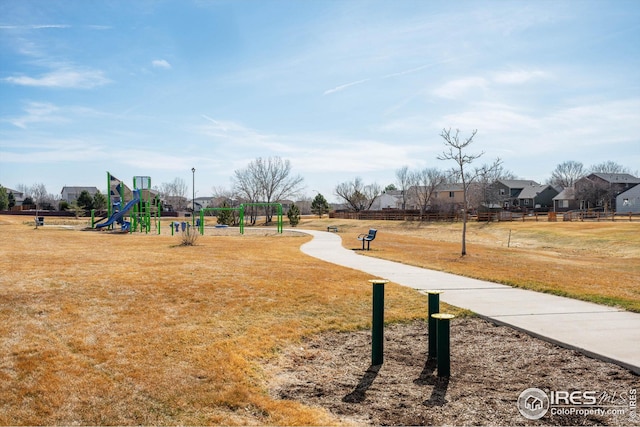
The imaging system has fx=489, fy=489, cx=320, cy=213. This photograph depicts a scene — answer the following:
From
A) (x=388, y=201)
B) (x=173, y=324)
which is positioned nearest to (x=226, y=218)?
(x=173, y=324)

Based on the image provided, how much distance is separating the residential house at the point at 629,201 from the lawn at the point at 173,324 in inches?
2383

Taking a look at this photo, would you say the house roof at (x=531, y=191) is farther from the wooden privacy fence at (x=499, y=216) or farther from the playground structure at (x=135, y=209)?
the playground structure at (x=135, y=209)

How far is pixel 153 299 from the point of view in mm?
9031

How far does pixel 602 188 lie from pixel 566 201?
29.1 feet

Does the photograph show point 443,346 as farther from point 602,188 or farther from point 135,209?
point 602,188

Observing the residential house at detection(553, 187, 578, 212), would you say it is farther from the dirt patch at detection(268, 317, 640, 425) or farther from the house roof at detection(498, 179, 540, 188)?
the dirt patch at detection(268, 317, 640, 425)

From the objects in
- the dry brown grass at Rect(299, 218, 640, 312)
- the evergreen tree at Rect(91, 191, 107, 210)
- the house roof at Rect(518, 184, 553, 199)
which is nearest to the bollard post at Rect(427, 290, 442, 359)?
the dry brown grass at Rect(299, 218, 640, 312)

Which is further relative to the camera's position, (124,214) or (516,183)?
(516,183)

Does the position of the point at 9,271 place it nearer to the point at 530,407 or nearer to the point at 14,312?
the point at 14,312

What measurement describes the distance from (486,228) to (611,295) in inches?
1549

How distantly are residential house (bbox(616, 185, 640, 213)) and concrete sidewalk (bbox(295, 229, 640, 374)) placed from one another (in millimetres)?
64647

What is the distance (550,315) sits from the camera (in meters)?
8.06

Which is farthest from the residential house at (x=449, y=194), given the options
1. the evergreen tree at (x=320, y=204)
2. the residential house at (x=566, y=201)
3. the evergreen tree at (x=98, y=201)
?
the evergreen tree at (x=98, y=201)

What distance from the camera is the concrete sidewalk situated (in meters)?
6.20
